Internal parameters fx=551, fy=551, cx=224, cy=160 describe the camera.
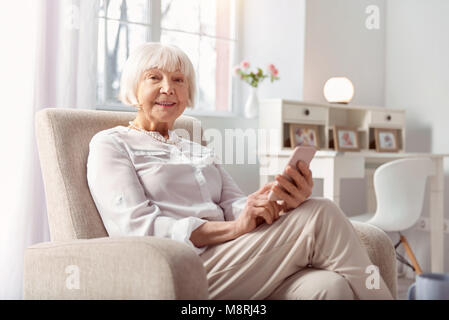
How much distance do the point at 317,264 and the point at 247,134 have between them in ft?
6.79

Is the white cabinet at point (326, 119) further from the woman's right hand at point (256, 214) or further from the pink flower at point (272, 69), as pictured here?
the woman's right hand at point (256, 214)

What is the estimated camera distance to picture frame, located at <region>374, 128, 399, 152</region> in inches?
139

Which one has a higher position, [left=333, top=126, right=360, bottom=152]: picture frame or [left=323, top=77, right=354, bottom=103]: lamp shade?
[left=323, top=77, right=354, bottom=103]: lamp shade

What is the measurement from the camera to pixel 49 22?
2350 millimetres

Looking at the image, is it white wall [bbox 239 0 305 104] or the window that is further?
white wall [bbox 239 0 305 104]

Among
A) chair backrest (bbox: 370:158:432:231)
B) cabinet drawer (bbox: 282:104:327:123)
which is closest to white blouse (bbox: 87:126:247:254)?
chair backrest (bbox: 370:158:432:231)

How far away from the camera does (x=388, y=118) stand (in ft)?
11.7

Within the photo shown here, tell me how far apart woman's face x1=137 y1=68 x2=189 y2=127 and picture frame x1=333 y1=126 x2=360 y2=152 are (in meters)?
1.84

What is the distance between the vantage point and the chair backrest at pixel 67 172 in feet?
4.72

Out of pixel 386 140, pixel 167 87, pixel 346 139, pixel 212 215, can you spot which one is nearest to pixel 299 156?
pixel 212 215

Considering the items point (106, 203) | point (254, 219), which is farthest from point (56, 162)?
point (254, 219)

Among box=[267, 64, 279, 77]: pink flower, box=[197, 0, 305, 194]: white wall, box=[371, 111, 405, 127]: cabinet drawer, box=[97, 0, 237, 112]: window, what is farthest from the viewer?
box=[371, 111, 405, 127]: cabinet drawer

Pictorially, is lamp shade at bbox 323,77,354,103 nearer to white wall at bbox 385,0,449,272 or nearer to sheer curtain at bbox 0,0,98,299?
white wall at bbox 385,0,449,272

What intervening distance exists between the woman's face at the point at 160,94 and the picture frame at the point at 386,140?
2.14 meters
